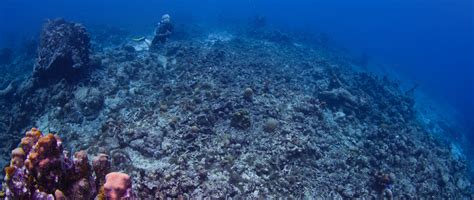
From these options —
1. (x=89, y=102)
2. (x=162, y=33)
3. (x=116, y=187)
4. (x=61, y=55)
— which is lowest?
(x=89, y=102)

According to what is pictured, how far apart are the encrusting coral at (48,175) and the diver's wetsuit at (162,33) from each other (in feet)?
54.8

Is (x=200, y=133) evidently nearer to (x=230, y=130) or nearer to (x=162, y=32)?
(x=230, y=130)

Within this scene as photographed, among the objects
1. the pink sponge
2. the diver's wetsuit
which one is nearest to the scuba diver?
the diver's wetsuit

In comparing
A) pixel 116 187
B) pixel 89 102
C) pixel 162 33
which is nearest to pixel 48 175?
pixel 116 187

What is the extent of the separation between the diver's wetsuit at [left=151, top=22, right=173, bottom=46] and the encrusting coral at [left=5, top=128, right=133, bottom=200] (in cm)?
1671

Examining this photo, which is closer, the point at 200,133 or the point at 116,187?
the point at 116,187

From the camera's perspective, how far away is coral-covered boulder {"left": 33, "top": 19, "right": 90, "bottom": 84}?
1345 cm

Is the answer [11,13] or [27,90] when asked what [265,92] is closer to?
[27,90]

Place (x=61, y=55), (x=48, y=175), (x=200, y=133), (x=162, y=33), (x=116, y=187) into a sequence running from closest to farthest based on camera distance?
(x=116, y=187)
(x=48, y=175)
(x=200, y=133)
(x=61, y=55)
(x=162, y=33)

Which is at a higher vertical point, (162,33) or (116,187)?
(116,187)

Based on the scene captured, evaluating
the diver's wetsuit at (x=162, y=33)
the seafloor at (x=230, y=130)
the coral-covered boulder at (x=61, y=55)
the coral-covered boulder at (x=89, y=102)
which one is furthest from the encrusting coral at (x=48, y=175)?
the diver's wetsuit at (x=162, y=33)

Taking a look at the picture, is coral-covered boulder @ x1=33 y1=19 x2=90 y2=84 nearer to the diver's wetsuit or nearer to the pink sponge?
the diver's wetsuit

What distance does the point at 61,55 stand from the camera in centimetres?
1324

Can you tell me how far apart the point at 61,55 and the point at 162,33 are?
8684 millimetres
